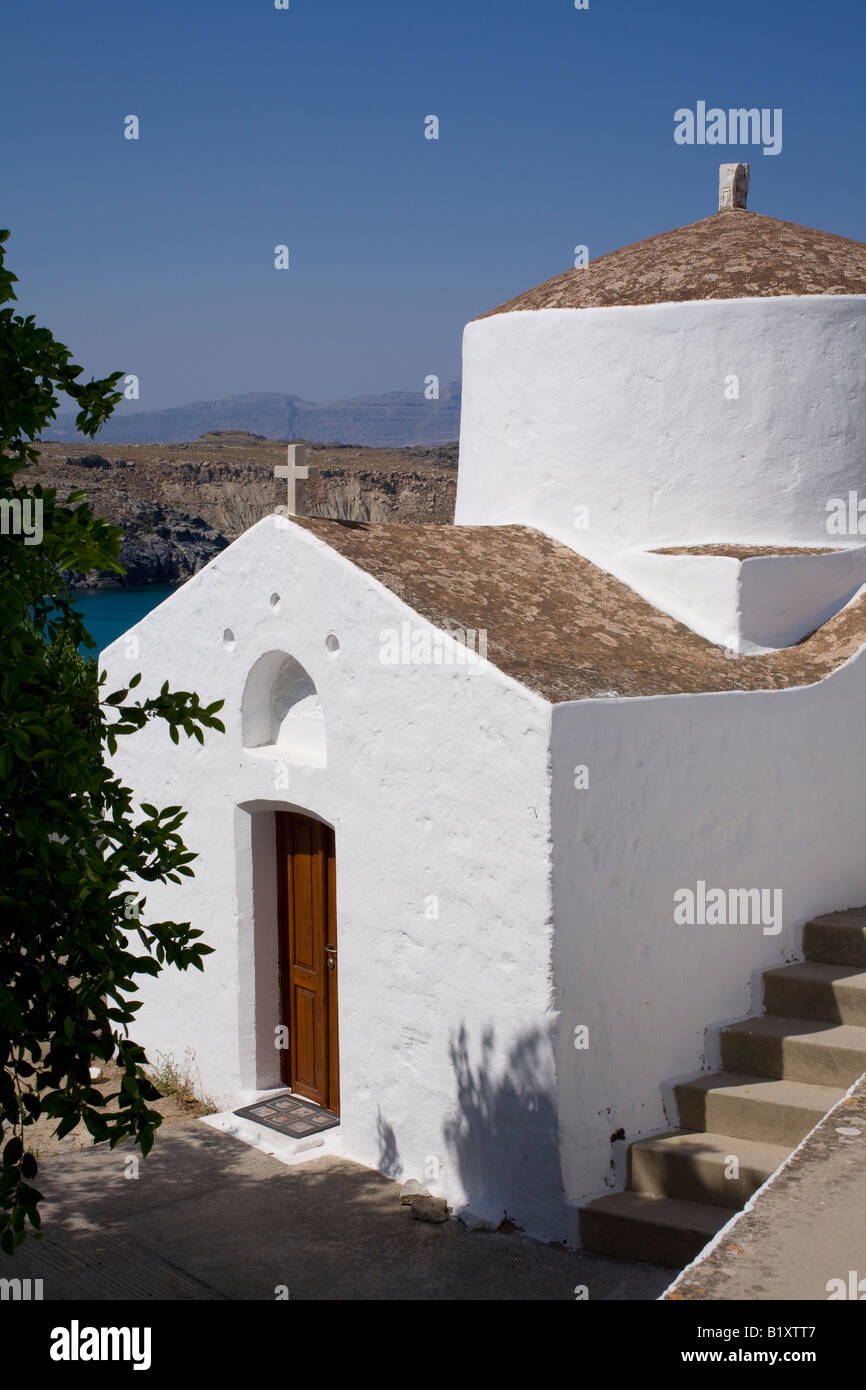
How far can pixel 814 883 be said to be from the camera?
7801mm

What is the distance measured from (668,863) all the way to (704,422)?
10.8 ft

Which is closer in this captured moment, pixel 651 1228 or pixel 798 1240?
pixel 798 1240

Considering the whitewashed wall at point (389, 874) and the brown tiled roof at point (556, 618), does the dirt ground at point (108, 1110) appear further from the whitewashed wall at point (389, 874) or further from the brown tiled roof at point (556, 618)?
the brown tiled roof at point (556, 618)

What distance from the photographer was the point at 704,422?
28.7 feet

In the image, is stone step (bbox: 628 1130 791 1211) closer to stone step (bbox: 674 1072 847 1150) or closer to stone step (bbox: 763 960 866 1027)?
stone step (bbox: 674 1072 847 1150)

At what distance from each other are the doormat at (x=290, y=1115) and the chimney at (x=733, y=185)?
23.8 feet

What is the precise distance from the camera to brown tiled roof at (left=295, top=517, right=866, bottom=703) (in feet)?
22.6

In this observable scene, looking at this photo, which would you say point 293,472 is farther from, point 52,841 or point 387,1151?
point 52,841

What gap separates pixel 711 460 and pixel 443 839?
11.3 feet

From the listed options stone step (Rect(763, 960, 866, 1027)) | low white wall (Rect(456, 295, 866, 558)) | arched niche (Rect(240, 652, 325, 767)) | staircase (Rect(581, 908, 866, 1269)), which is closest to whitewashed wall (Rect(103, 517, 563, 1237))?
arched niche (Rect(240, 652, 325, 767))

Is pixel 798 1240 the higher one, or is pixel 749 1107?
pixel 798 1240

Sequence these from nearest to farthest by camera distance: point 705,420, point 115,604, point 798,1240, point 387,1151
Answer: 1. point 798,1240
2. point 387,1151
3. point 705,420
4. point 115,604

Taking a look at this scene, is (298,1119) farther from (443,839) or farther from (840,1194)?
(840,1194)

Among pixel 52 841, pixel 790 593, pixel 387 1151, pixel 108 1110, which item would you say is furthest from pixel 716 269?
pixel 108 1110
